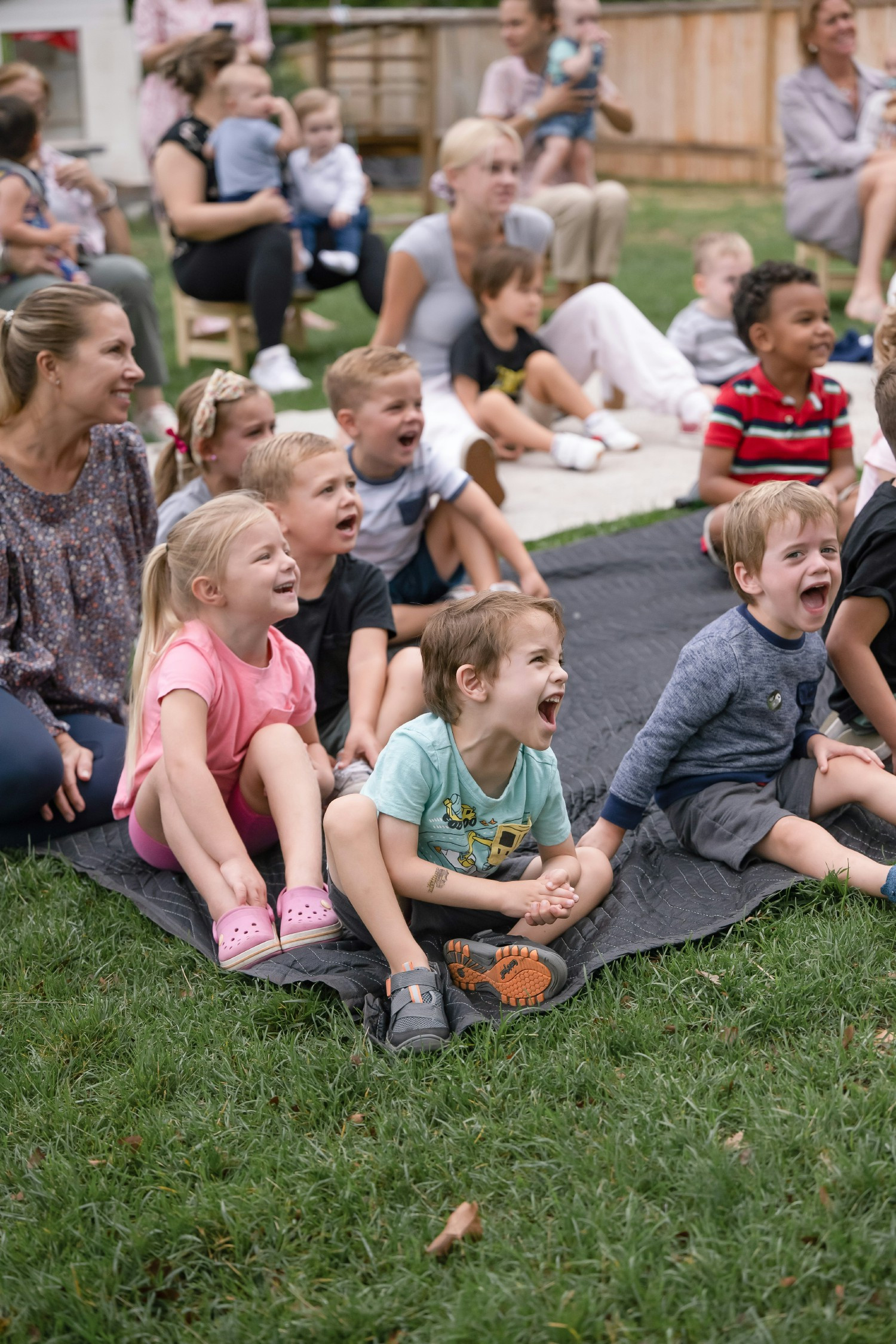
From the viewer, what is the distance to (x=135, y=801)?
117 inches

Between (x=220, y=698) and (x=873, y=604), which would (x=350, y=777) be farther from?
(x=873, y=604)

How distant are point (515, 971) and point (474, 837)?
0.27m

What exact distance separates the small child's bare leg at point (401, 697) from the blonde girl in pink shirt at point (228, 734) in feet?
0.90

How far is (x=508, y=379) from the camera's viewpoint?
243 inches

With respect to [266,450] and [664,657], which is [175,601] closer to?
[266,450]

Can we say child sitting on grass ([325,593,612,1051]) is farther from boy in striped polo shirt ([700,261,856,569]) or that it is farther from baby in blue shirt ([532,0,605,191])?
baby in blue shirt ([532,0,605,191])

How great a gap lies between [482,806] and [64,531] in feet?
5.00

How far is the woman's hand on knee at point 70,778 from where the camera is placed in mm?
3326

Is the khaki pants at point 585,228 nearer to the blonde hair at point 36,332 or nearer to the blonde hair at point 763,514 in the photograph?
the blonde hair at point 36,332

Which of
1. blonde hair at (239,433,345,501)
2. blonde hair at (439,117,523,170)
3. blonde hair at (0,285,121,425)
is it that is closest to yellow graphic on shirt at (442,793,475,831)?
blonde hair at (239,433,345,501)

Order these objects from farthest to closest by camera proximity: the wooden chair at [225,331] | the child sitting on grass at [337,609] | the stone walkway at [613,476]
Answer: the wooden chair at [225,331] < the stone walkway at [613,476] < the child sitting on grass at [337,609]

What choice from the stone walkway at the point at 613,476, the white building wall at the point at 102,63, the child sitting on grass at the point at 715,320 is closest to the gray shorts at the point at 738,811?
the stone walkway at the point at 613,476

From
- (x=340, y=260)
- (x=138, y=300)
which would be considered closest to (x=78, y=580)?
(x=138, y=300)

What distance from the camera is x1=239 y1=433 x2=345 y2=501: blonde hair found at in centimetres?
331
